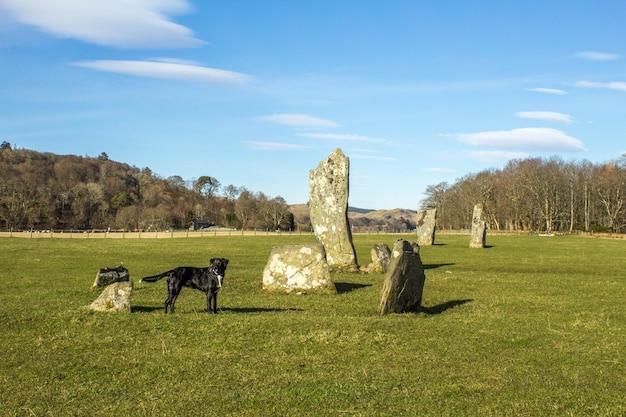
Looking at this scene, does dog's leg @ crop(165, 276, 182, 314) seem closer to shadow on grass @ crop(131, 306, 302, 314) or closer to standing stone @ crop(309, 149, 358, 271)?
shadow on grass @ crop(131, 306, 302, 314)

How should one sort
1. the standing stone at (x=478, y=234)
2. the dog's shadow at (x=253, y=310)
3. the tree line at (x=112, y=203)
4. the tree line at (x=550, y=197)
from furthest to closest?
the tree line at (x=112, y=203) < the tree line at (x=550, y=197) < the standing stone at (x=478, y=234) < the dog's shadow at (x=253, y=310)

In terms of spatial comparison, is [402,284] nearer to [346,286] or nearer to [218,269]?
[218,269]

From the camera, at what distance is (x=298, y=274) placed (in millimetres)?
18547

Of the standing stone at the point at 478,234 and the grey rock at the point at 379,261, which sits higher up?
the standing stone at the point at 478,234

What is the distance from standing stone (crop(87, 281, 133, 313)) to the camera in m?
12.9

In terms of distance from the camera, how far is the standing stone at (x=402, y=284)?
1406 cm

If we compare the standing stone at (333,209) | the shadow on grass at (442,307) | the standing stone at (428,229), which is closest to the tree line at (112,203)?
the standing stone at (428,229)

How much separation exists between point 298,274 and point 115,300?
681cm

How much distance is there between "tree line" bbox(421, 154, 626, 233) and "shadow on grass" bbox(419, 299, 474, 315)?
84626mm

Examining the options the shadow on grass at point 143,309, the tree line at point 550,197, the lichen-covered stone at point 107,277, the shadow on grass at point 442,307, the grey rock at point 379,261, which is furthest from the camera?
the tree line at point 550,197

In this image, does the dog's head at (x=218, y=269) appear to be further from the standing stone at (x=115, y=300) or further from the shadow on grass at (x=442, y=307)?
the shadow on grass at (x=442, y=307)

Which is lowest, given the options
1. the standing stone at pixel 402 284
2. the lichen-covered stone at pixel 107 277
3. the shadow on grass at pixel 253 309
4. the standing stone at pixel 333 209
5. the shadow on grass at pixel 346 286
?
the shadow on grass at pixel 253 309

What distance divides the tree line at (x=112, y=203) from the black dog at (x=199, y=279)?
93280 mm

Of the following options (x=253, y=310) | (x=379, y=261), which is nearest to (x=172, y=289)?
(x=253, y=310)
